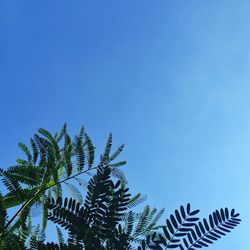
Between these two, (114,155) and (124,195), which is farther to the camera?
(114,155)

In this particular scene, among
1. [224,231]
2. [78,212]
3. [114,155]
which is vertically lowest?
[78,212]

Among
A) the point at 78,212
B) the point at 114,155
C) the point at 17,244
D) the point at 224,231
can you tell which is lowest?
the point at 17,244

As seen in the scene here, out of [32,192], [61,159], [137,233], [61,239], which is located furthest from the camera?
[61,159]

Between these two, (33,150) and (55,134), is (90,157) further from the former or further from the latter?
(55,134)

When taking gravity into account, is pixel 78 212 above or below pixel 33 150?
below

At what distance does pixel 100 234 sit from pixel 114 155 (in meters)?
3.09

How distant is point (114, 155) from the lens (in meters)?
5.69

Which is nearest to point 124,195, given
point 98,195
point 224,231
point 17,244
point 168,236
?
point 98,195

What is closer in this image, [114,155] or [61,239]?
[61,239]

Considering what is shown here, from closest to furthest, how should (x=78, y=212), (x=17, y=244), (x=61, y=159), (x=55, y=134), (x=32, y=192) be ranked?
(x=78, y=212)
(x=17, y=244)
(x=32, y=192)
(x=61, y=159)
(x=55, y=134)

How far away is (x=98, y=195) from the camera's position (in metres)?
2.72

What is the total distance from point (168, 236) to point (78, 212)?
2.00ft

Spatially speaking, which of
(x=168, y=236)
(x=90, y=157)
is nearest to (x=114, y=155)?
(x=90, y=157)

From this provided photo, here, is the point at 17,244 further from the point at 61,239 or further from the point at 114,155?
the point at 114,155
